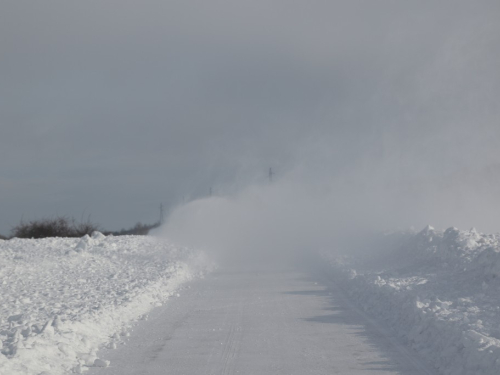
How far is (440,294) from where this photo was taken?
11.5 meters

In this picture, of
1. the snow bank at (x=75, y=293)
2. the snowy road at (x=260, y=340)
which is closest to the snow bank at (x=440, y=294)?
the snowy road at (x=260, y=340)

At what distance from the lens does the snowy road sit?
22.8 feet

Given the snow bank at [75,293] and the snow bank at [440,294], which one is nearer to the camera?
the snow bank at [440,294]

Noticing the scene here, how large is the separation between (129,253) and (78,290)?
10719mm

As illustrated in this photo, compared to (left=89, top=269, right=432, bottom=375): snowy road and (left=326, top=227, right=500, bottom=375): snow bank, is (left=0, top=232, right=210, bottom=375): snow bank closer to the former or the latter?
(left=89, top=269, right=432, bottom=375): snowy road

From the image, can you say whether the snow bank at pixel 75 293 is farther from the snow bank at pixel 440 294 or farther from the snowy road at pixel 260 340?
the snow bank at pixel 440 294

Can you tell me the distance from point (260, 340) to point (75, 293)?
678 centimetres

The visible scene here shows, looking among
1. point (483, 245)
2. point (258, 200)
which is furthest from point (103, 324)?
point (258, 200)

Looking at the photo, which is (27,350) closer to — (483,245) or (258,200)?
(483,245)

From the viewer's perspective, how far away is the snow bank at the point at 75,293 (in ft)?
23.9

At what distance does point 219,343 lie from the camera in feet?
27.3

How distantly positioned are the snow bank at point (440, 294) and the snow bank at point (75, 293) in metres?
4.64

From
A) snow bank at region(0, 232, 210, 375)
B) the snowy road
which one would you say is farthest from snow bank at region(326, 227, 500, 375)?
snow bank at region(0, 232, 210, 375)

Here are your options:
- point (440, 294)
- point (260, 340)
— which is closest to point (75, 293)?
point (260, 340)
